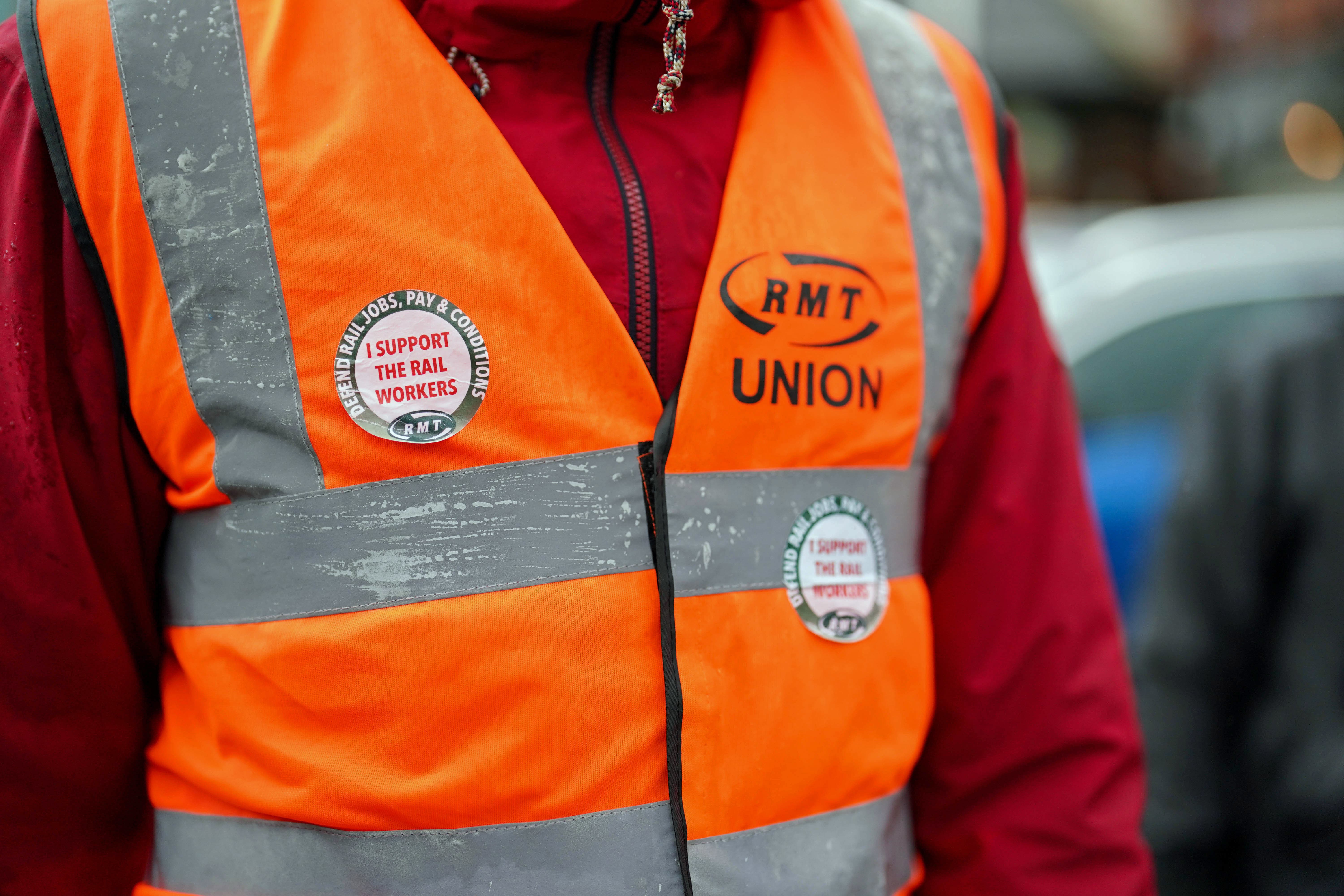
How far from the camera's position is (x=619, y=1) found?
4.03ft

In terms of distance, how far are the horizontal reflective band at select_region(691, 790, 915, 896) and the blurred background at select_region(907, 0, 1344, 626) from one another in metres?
2.37

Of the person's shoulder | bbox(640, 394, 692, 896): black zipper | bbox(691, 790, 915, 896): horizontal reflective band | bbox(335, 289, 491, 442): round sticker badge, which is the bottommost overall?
bbox(691, 790, 915, 896): horizontal reflective band

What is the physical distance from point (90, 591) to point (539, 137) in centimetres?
65

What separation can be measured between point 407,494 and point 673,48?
0.55 metres

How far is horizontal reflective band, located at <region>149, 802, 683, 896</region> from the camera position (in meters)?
1.18

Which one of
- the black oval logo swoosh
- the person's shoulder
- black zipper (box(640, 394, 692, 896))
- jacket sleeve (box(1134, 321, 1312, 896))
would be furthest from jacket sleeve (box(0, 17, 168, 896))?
jacket sleeve (box(1134, 321, 1312, 896))

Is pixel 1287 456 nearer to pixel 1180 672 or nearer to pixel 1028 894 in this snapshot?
pixel 1180 672

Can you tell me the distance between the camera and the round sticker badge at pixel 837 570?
51.3 inches

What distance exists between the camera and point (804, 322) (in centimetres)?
132

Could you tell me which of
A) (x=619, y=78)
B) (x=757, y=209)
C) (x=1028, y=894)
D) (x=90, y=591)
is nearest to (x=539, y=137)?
(x=619, y=78)

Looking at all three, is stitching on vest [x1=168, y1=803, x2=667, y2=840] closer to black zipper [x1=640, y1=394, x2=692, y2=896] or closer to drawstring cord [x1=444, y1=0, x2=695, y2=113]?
black zipper [x1=640, y1=394, x2=692, y2=896]

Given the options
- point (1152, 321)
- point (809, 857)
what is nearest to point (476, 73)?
point (809, 857)

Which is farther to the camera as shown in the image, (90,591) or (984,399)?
(984,399)

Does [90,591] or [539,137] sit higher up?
[539,137]
